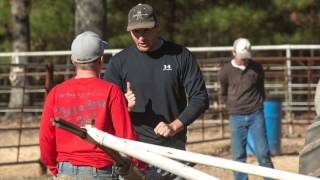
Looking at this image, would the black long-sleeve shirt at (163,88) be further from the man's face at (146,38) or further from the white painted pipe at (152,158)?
the white painted pipe at (152,158)

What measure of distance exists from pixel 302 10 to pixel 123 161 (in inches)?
714

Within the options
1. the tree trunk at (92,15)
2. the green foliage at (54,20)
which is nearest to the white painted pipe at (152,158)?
the tree trunk at (92,15)

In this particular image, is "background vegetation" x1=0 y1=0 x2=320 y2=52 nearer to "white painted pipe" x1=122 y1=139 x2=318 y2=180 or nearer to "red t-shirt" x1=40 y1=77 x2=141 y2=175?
"red t-shirt" x1=40 y1=77 x2=141 y2=175

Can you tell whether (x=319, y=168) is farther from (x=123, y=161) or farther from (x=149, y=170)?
(x=149, y=170)

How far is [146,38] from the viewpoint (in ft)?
16.5

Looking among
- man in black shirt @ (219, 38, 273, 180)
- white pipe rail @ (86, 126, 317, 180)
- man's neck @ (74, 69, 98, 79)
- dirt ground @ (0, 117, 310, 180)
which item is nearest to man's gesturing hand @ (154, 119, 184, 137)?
man's neck @ (74, 69, 98, 79)

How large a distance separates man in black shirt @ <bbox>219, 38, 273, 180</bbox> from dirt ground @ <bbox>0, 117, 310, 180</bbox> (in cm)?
112

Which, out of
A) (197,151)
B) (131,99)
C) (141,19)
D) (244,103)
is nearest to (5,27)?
(197,151)

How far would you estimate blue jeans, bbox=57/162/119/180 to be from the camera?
411 centimetres

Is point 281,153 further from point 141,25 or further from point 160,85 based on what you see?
point 141,25

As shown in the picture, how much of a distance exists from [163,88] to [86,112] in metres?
1.09

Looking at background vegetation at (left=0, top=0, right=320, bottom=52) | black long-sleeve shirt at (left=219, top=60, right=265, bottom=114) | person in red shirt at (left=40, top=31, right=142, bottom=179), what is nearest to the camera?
person in red shirt at (left=40, top=31, right=142, bottom=179)

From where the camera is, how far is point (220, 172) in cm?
1034

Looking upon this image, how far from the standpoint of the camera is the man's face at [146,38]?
4.98 meters
